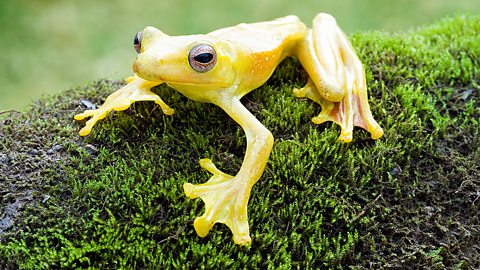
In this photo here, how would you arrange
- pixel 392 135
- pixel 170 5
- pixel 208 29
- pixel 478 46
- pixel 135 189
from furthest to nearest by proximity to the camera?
pixel 170 5 → pixel 208 29 → pixel 478 46 → pixel 392 135 → pixel 135 189

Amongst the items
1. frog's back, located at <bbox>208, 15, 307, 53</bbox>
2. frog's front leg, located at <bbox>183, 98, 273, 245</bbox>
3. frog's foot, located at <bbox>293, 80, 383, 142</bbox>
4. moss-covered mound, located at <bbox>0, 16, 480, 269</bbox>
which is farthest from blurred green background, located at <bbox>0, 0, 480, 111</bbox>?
frog's front leg, located at <bbox>183, 98, 273, 245</bbox>

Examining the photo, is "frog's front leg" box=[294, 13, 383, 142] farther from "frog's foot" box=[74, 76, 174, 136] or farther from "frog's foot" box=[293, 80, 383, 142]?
"frog's foot" box=[74, 76, 174, 136]

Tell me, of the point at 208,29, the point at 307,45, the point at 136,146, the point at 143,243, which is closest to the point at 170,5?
the point at 208,29

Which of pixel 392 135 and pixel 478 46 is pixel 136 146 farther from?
pixel 478 46

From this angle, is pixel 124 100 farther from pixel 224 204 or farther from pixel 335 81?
pixel 335 81

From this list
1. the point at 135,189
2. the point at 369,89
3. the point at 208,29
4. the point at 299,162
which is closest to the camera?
the point at 135,189

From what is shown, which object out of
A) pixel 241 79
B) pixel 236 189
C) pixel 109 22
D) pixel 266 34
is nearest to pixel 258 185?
pixel 236 189

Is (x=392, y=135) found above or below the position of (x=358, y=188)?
above

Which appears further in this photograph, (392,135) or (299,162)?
(392,135)
